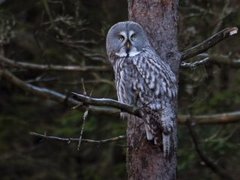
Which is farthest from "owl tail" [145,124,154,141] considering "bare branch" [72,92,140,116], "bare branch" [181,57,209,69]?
"bare branch" [181,57,209,69]

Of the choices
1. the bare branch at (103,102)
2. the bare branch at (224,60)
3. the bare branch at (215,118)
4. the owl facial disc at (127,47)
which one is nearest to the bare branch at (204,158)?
the bare branch at (215,118)

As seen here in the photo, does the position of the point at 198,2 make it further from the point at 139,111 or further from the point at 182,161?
the point at 139,111

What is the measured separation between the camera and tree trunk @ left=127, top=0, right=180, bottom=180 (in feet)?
18.3

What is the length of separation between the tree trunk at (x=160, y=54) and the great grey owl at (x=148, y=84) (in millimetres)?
63

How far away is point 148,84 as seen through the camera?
18.7 feet

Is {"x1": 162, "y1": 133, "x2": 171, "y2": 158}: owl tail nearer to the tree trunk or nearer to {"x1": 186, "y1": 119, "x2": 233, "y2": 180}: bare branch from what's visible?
the tree trunk

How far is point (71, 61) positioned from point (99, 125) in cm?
174

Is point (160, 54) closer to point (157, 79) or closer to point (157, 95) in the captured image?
point (157, 79)

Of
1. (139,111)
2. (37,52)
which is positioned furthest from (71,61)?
(139,111)

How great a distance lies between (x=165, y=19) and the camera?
571 centimetres

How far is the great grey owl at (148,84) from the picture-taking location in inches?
220

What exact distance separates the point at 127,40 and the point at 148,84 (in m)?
0.51

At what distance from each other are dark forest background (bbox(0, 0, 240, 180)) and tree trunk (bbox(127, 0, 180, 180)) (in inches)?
46.5

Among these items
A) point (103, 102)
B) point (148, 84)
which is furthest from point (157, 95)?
point (103, 102)
